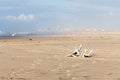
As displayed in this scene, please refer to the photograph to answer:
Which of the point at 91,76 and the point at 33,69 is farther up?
the point at 33,69

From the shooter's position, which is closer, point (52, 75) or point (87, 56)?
point (52, 75)

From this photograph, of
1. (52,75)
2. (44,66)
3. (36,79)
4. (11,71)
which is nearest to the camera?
(36,79)

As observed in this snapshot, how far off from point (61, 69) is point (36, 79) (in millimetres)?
2968

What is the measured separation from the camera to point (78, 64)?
18.7 metres

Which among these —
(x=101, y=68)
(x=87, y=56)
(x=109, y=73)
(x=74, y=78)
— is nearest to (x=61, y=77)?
(x=74, y=78)

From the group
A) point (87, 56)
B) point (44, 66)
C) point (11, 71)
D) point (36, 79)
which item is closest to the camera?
point (36, 79)

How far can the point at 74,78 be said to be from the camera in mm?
14125

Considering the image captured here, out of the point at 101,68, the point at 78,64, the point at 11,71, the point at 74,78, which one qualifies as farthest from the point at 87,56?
the point at 74,78

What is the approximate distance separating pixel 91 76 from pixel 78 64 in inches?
164

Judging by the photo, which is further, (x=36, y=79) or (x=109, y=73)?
(x=109, y=73)

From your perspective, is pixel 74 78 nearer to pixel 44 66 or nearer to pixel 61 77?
pixel 61 77

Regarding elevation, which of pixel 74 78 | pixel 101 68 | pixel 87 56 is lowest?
pixel 74 78

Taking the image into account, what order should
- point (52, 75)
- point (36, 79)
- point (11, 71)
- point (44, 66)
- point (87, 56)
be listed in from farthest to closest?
point (87, 56) < point (44, 66) < point (11, 71) < point (52, 75) < point (36, 79)

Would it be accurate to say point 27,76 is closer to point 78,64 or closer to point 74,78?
point 74,78
